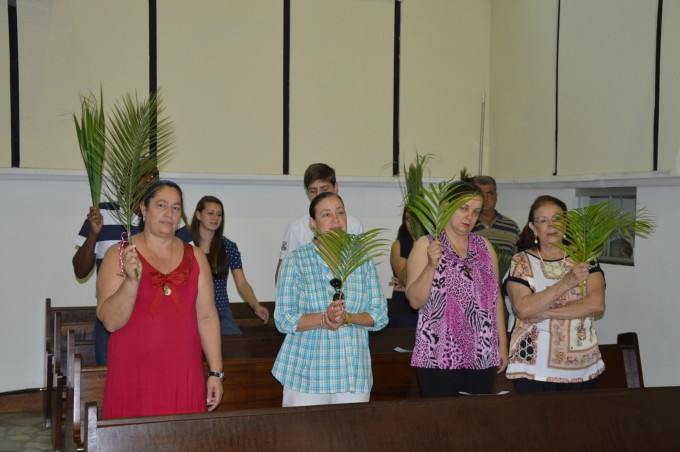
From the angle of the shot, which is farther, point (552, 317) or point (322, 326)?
point (552, 317)

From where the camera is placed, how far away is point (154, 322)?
115 inches

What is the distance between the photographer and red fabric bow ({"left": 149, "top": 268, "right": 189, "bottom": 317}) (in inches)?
115

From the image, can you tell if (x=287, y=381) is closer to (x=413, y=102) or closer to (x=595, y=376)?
(x=595, y=376)

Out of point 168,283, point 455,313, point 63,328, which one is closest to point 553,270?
point 455,313

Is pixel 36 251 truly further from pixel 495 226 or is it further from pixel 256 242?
pixel 495 226

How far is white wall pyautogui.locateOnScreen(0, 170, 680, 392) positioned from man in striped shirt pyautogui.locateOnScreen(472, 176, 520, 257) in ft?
2.65

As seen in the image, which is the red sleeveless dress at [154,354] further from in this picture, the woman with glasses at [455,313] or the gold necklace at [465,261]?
the gold necklace at [465,261]

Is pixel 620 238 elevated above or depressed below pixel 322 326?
above

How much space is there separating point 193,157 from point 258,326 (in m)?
1.90

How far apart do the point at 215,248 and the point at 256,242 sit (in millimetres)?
2258

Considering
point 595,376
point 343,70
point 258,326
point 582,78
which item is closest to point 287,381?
point 595,376

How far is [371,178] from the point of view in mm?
7242

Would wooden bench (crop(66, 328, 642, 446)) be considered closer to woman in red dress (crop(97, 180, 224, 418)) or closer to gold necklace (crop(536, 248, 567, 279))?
woman in red dress (crop(97, 180, 224, 418))

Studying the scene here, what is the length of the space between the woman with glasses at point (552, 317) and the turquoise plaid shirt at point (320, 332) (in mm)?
677
